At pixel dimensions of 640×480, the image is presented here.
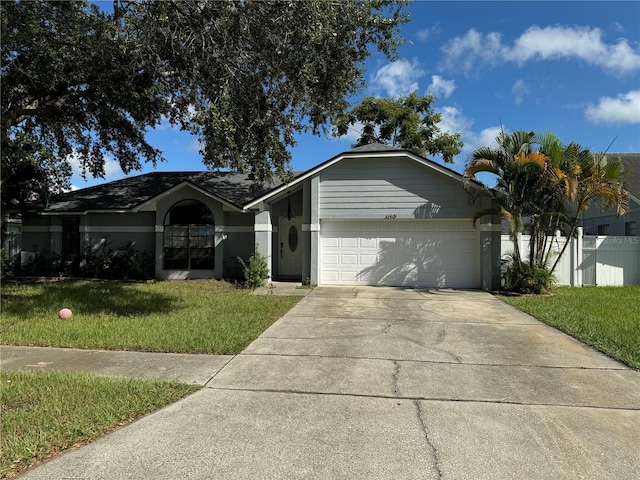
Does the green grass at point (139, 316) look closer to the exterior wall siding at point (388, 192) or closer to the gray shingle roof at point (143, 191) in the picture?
the gray shingle roof at point (143, 191)

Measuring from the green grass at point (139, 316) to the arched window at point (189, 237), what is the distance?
238cm

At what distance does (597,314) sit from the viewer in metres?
8.84

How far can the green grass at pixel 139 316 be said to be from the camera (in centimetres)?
664

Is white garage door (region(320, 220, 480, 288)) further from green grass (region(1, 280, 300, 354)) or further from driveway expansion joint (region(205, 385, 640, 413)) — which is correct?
driveway expansion joint (region(205, 385, 640, 413))

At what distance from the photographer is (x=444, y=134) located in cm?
2811

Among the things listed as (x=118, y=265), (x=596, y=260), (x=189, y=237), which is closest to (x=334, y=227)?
(x=189, y=237)

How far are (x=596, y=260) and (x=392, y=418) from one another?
1282cm

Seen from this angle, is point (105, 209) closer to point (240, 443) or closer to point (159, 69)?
point (159, 69)

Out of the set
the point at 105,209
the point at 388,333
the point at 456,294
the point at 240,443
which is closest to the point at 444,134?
the point at 456,294

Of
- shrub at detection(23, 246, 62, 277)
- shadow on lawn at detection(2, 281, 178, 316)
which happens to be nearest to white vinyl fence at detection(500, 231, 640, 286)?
shadow on lawn at detection(2, 281, 178, 316)

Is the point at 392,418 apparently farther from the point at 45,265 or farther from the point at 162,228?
the point at 45,265

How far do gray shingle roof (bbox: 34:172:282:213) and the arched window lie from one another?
3.09ft

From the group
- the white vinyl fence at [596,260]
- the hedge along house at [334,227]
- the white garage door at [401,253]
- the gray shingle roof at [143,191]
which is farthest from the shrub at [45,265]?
the white vinyl fence at [596,260]

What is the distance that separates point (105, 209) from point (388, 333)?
43.2 feet
